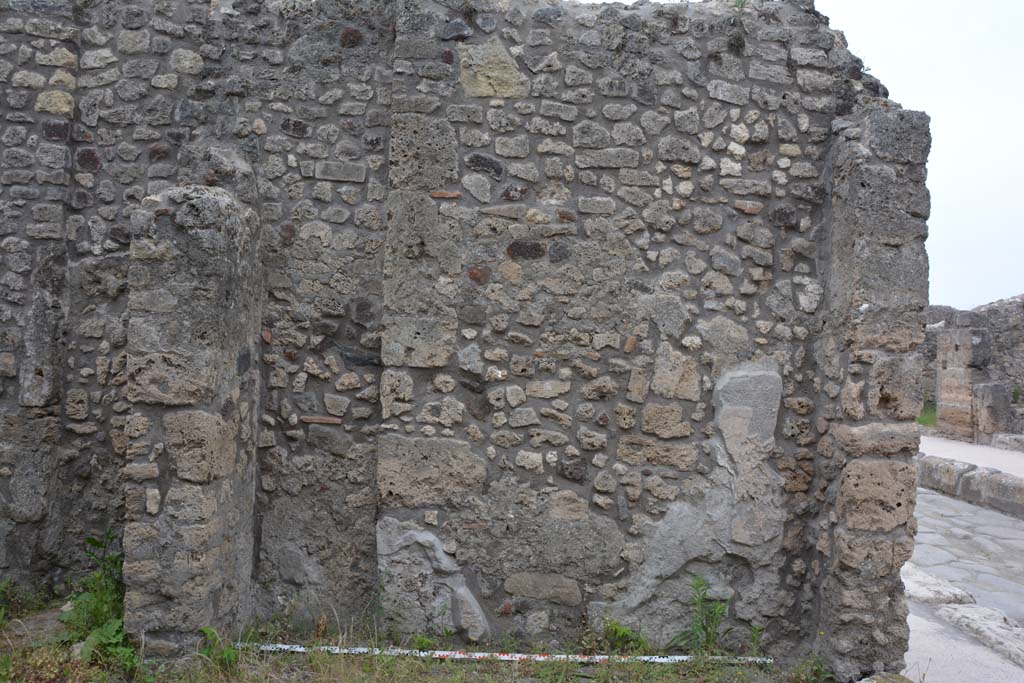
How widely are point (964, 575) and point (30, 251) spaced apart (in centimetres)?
678

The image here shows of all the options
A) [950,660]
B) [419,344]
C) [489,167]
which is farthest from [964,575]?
[489,167]

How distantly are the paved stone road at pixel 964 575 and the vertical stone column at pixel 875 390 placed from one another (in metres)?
0.49

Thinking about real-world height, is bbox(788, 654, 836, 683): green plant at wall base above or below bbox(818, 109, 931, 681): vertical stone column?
below

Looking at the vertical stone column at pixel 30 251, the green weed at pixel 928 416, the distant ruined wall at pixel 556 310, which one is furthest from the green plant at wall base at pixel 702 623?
the green weed at pixel 928 416

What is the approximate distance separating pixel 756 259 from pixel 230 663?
3.20 metres

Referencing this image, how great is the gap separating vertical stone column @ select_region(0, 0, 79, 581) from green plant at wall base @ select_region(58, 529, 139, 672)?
35cm

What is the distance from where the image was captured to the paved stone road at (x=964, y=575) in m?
3.73

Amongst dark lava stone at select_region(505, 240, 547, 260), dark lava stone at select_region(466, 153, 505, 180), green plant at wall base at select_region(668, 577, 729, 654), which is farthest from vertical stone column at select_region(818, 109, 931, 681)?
dark lava stone at select_region(466, 153, 505, 180)

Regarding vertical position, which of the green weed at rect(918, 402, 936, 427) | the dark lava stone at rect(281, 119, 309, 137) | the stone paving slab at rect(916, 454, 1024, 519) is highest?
the dark lava stone at rect(281, 119, 309, 137)

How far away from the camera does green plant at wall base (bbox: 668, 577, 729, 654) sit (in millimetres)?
3639

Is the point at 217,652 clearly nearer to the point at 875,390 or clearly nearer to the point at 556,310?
the point at 556,310

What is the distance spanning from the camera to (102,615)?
3578 mm

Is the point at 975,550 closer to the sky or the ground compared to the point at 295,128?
closer to the ground

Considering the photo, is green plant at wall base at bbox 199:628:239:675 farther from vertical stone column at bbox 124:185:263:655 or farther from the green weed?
the green weed
